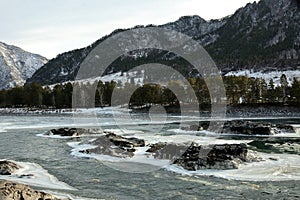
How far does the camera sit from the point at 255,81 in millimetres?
113938

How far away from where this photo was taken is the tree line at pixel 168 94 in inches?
4382

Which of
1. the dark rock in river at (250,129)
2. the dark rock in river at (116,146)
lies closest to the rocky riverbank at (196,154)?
the dark rock in river at (116,146)

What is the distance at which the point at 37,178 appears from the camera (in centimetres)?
2220

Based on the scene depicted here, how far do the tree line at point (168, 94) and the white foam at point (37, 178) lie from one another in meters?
92.4

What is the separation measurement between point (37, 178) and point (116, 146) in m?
13.4

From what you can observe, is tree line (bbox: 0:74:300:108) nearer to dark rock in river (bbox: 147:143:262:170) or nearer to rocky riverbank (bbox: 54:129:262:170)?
rocky riverbank (bbox: 54:129:262:170)

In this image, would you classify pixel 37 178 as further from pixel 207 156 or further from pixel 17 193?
pixel 207 156

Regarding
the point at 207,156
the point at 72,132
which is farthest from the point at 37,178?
the point at 72,132

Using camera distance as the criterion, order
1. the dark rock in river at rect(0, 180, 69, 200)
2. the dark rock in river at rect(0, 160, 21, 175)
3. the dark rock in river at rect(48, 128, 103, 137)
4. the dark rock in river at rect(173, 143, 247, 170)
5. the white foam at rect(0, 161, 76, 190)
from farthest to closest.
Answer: the dark rock in river at rect(48, 128, 103, 137), the dark rock in river at rect(173, 143, 247, 170), the dark rock in river at rect(0, 160, 21, 175), the white foam at rect(0, 161, 76, 190), the dark rock in river at rect(0, 180, 69, 200)

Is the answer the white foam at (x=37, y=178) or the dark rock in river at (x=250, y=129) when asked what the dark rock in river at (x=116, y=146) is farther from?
the dark rock in river at (x=250, y=129)

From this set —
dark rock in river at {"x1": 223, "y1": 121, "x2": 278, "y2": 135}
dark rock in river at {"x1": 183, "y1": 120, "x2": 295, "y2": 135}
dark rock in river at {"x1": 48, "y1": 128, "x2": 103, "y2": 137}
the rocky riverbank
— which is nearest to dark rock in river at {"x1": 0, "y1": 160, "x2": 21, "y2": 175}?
the rocky riverbank

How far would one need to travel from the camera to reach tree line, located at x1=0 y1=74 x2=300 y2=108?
11131 centimetres

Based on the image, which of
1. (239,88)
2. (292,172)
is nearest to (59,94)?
(239,88)

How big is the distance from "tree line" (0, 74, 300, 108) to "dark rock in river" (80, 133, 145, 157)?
257 feet
